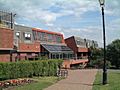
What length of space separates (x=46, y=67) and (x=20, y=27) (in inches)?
937

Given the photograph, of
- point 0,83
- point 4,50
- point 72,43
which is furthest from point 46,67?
point 72,43

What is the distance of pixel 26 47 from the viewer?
52.1 metres

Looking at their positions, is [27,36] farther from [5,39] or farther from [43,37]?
[5,39]

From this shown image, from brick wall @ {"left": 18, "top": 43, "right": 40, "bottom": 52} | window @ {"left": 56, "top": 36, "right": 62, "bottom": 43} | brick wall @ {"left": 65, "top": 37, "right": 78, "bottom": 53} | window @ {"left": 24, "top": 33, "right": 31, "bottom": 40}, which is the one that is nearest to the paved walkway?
brick wall @ {"left": 18, "top": 43, "right": 40, "bottom": 52}

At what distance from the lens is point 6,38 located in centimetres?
2919

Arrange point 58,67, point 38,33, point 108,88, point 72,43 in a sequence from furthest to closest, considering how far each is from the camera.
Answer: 1. point 72,43
2. point 38,33
3. point 58,67
4. point 108,88

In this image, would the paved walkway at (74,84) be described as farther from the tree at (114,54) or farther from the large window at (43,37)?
the tree at (114,54)

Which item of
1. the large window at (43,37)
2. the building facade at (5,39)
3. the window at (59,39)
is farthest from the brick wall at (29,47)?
the building facade at (5,39)

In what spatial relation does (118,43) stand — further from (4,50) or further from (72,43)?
(4,50)

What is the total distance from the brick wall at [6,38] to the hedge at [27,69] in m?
3.76

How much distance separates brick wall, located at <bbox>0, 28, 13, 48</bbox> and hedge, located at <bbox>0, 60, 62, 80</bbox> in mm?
3765

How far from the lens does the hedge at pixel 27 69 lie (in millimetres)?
23252

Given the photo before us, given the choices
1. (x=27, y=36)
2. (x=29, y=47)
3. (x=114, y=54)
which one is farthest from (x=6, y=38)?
(x=114, y=54)

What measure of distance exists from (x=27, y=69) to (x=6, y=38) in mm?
4849
